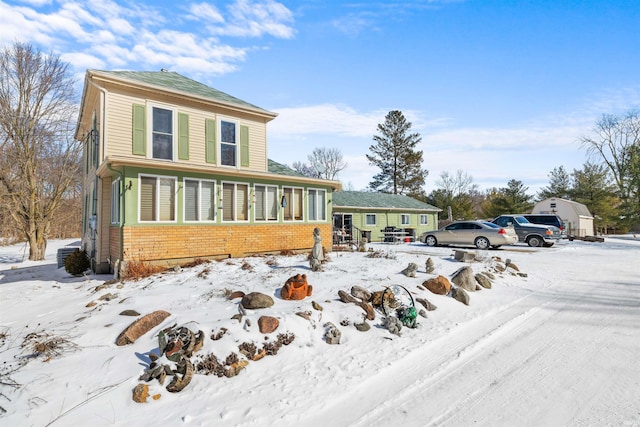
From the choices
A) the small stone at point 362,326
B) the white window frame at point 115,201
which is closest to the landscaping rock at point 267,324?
the small stone at point 362,326

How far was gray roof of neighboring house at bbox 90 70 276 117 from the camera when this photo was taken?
11.8 metres

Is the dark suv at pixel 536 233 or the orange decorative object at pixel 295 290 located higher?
the dark suv at pixel 536 233

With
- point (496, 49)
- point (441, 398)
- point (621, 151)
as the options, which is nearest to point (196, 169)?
point (441, 398)

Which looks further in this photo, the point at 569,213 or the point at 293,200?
the point at 569,213

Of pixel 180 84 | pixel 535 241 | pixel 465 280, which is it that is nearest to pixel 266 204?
pixel 180 84

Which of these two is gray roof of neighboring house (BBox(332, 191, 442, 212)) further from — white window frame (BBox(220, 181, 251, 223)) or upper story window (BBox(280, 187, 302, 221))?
white window frame (BBox(220, 181, 251, 223))

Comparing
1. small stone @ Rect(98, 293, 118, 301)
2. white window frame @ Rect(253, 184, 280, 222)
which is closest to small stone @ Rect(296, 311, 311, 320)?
small stone @ Rect(98, 293, 118, 301)

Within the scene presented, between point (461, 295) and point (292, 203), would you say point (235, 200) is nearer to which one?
point (292, 203)

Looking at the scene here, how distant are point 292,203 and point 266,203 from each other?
3.74 ft

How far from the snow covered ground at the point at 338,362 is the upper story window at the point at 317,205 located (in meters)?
5.59

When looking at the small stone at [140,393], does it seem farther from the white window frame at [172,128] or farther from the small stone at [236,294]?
the white window frame at [172,128]

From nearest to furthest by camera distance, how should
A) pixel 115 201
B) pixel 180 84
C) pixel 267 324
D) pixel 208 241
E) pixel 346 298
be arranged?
1. pixel 267 324
2. pixel 346 298
3. pixel 115 201
4. pixel 208 241
5. pixel 180 84

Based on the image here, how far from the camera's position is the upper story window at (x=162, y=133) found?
11.7 metres

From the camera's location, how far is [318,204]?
540 inches
